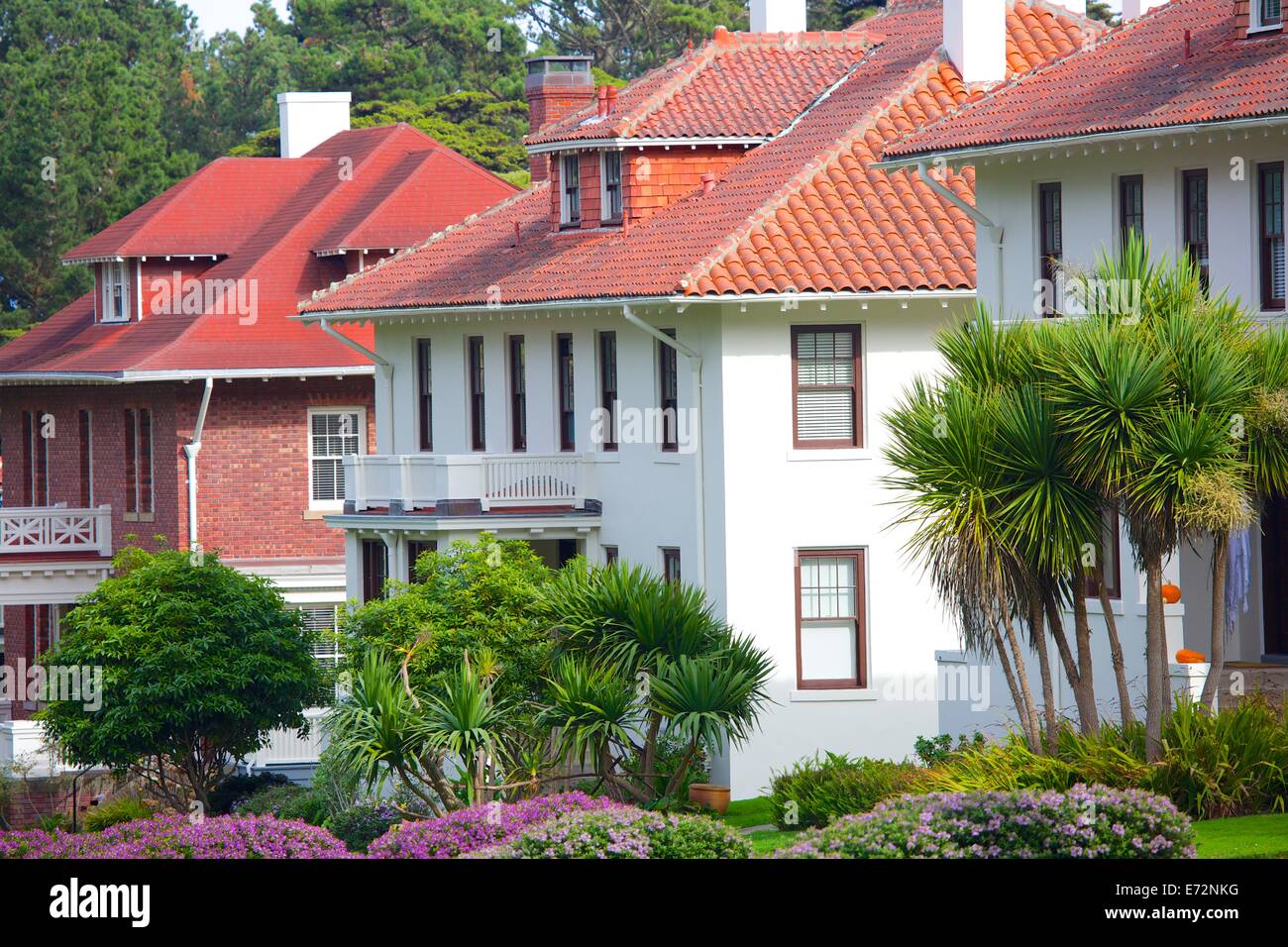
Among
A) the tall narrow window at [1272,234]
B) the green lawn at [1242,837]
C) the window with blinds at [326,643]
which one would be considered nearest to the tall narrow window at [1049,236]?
the tall narrow window at [1272,234]

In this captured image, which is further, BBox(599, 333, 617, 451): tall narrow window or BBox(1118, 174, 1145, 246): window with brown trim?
BBox(599, 333, 617, 451): tall narrow window

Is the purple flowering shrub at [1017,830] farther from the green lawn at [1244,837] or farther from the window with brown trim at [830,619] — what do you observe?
the window with brown trim at [830,619]

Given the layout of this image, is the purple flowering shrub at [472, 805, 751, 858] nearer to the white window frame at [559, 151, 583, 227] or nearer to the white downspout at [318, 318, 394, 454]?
Result: the white window frame at [559, 151, 583, 227]

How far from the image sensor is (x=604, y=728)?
2684cm

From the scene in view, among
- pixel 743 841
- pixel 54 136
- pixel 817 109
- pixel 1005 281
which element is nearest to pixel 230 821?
pixel 743 841

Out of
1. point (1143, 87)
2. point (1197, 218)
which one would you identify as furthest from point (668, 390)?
point (1197, 218)

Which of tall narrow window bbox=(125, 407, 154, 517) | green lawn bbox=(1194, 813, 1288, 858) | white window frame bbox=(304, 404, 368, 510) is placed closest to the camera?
green lawn bbox=(1194, 813, 1288, 858)

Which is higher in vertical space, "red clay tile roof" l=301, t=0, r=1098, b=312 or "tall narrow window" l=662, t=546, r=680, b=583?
"red clay tile roof" l=301, t=0, r=1098, b=312

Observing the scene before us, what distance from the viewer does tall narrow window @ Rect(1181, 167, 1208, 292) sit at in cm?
2552

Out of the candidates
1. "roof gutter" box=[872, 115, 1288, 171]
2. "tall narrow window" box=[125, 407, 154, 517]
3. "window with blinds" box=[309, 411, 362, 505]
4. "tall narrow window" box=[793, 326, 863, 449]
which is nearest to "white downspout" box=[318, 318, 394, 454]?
"window with blinds" box=[309, 411, 362, 505]

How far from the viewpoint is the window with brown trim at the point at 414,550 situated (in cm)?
3541

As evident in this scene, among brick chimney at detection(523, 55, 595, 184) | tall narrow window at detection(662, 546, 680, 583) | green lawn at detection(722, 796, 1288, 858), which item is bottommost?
green lawn at detection(722, 796, 1288, 858)

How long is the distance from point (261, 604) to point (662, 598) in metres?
8.18

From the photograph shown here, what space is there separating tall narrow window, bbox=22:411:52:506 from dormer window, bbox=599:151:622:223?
16.3m
